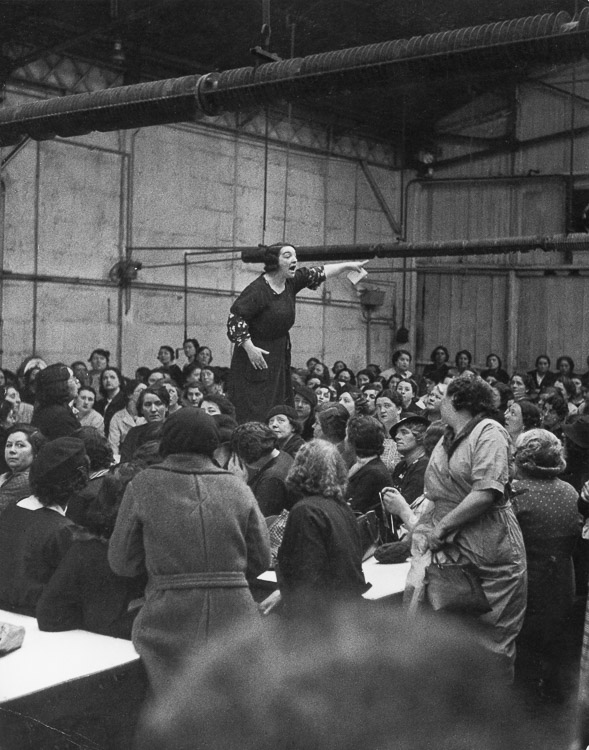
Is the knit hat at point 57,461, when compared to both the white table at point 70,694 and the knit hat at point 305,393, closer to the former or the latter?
the white table at point 70,694

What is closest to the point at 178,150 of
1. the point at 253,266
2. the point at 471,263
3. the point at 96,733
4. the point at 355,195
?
the point at 253,266

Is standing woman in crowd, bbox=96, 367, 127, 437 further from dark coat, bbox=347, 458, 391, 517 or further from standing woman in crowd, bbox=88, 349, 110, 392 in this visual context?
dark coat, bbox=347, 458, 391, 517

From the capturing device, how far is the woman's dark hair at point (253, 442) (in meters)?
4.76

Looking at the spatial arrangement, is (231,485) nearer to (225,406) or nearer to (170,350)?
(225,406)

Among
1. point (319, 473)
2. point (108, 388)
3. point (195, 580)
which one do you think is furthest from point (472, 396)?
point (108, 388)

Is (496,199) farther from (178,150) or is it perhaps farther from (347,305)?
(178,150)

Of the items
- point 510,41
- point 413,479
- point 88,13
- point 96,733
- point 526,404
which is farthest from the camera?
point 88,13

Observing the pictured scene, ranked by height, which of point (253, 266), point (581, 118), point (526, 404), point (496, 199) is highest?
point (581, 118)

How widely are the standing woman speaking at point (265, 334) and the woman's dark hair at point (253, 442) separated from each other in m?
1.27

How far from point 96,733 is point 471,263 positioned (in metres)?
15.8

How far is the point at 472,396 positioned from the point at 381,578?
3.16 ft

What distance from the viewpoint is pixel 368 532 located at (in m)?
4.48

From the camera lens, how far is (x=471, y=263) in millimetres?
18234

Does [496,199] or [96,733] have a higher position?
[496,199]
